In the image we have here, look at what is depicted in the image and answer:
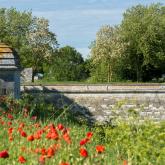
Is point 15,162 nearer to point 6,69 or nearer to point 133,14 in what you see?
point 6,69

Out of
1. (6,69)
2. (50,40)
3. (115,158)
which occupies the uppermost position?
(50,40)

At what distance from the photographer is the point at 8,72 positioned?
14.4m

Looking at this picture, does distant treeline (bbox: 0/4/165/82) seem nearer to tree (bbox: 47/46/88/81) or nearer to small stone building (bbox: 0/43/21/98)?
tree (bbox: 47/46/88/81)

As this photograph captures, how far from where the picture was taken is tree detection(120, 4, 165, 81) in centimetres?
6009

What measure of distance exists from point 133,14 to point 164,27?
4354 mm

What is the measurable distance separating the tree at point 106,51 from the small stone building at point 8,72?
145 feet

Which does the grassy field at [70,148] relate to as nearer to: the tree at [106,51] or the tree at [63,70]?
the tree at [106,51]

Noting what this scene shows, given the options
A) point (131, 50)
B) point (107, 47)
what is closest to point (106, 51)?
point (107, 47)

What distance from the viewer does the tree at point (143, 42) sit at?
197ft

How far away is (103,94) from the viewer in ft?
71.8

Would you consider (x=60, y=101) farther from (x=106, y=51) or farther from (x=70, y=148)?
(x=106, y=51)

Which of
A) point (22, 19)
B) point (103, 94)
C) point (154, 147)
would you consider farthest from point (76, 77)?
point (154, 147)

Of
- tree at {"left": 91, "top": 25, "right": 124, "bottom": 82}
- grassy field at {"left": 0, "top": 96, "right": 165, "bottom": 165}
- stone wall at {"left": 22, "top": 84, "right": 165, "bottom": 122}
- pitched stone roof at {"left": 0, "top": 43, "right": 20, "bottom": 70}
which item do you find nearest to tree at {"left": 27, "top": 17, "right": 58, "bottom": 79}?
tree at {"left": 91, "top": 25, "right": 124, "bottom": 82}

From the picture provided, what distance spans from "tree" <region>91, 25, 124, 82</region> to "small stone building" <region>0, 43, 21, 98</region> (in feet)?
145
